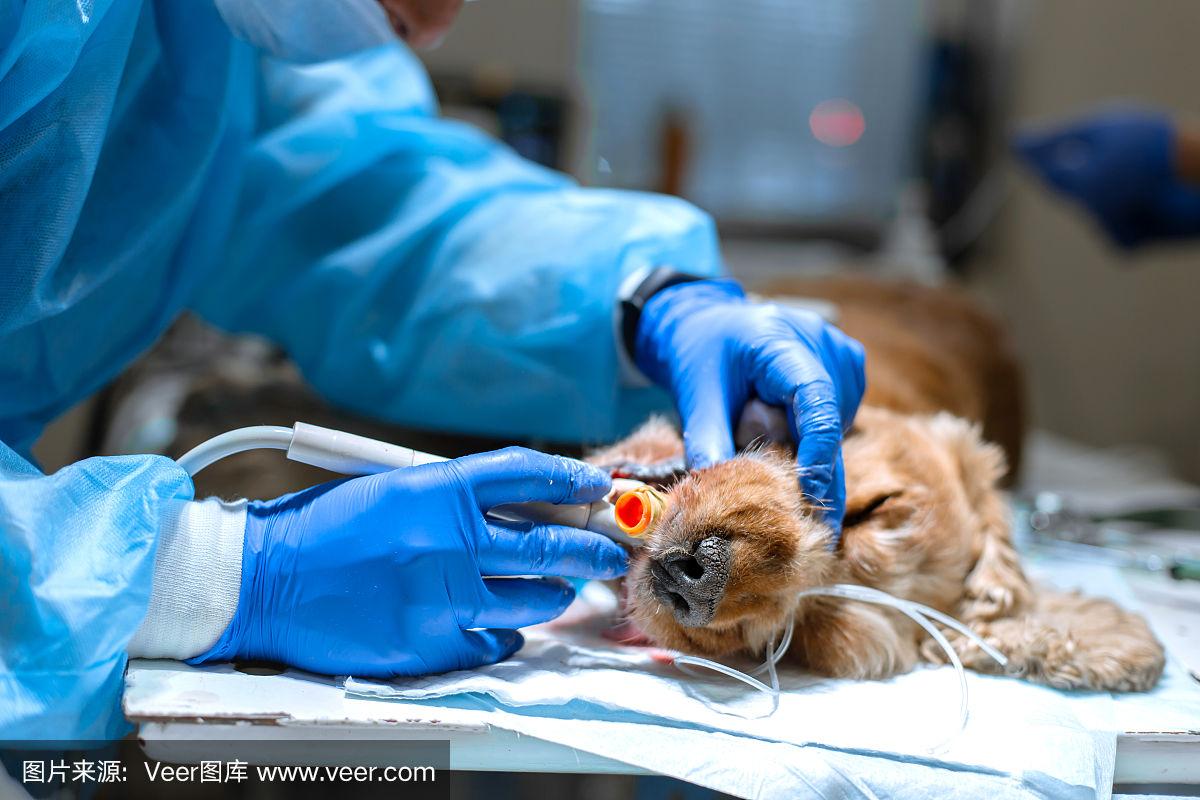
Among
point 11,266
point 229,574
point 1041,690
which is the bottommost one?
point 1041,690

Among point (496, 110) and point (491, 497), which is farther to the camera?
point (496, 110)

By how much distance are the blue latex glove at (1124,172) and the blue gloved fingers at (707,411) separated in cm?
160

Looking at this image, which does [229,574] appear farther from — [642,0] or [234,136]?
[642,0]

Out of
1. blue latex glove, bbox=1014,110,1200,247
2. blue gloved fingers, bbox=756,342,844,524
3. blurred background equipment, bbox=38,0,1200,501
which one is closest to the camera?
blue gloved fingers, bbox=756,342,844,524

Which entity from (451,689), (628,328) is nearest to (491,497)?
(451,689)

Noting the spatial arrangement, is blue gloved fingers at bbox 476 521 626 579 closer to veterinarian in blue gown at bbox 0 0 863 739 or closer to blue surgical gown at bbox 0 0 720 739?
veterinarian in blue gown at bbox 0 0 863 739

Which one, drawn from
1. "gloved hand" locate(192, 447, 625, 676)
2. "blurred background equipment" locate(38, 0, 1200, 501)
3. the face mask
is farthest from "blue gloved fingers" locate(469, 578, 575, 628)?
"blurred background equipment" locate(38, 0, 1200, 501)

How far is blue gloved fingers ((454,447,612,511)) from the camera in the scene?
0.76 metres

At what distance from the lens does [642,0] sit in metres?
3.04

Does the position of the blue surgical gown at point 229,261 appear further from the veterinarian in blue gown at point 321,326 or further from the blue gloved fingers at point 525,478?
the blue gloved fingers at point 525,478

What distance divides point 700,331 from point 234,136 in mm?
624

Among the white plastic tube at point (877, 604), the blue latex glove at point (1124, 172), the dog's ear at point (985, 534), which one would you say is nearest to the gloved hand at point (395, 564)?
the white plastic tube at point (877, 604)

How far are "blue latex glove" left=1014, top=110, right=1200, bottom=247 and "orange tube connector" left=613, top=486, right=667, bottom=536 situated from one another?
5.97ft

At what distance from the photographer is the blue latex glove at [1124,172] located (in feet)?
6.83
